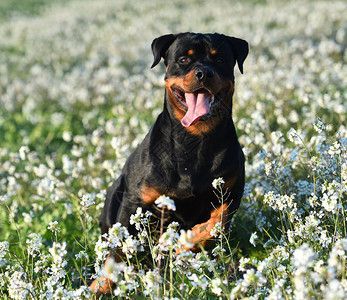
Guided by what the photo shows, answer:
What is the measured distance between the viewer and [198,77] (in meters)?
3.42

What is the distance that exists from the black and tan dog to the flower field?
11.1 inches

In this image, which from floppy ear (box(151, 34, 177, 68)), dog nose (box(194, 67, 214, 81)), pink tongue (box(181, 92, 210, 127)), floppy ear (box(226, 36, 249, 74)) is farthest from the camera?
floppy ear (box(226, 36, 249, 74))

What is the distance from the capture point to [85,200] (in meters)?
2.82

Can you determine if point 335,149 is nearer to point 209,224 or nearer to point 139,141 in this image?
point 209,224

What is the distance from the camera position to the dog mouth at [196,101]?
Answer: 3.52 metres

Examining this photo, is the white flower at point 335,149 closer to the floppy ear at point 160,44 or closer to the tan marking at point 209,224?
the tan marking at point 209,224

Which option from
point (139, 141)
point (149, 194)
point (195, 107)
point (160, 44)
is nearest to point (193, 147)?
point (195, 107)

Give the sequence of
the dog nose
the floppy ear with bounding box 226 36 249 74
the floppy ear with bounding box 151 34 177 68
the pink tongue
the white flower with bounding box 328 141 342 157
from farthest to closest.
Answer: the floppy ear with bounding box 226 36 249 74 → the floppy ear with bounding box 151 34 177 68 → the pink tongue → the dog nose → the white flower with bounding box 328 141 342 157

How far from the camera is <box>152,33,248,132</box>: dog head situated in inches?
137

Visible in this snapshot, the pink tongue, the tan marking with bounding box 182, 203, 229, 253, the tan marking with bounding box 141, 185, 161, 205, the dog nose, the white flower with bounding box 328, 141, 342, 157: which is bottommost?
the tan marking with bounding box 182, 203, 229, 253

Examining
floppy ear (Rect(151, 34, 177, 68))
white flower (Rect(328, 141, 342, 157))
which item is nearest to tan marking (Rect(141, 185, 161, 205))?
floppy ear (Rect(151, 34, 177, 68))

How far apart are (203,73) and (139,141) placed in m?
2.68

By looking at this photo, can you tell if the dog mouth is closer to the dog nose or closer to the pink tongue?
the pink tongue

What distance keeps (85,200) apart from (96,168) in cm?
330
